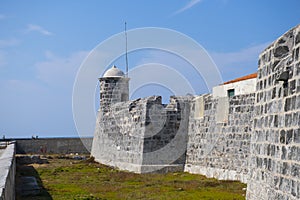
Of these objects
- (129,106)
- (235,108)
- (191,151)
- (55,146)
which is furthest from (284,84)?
(55,146)

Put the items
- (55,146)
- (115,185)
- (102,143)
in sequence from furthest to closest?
(55,146)
(102,143)
(115,185)

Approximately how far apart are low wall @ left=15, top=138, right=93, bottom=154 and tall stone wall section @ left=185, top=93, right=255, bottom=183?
13.2 meters

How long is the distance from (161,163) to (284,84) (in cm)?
1014

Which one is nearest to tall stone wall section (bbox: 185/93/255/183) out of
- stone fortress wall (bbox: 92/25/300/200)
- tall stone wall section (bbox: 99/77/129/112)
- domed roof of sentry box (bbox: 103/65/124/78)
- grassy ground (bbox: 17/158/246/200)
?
stone fortress wall (bbox: 92/25/300/200)

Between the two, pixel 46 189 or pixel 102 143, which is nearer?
pixel 46 189

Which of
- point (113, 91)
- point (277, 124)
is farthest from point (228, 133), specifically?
point (113, 91)

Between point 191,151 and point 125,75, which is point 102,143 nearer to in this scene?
point 125,75

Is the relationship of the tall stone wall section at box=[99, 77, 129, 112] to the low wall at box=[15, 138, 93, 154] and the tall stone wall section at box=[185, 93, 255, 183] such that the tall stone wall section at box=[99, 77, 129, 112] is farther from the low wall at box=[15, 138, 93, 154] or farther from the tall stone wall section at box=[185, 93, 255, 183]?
the low wall at box=[15, 138, 93, 154]

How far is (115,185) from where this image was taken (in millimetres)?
12102

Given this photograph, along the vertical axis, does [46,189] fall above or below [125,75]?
below

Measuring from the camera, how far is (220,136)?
43.7 ft

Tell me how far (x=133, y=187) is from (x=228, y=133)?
3274 millimetres

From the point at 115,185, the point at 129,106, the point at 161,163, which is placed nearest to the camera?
the point at 115,185

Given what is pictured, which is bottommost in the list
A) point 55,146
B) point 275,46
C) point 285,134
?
point 55,146
